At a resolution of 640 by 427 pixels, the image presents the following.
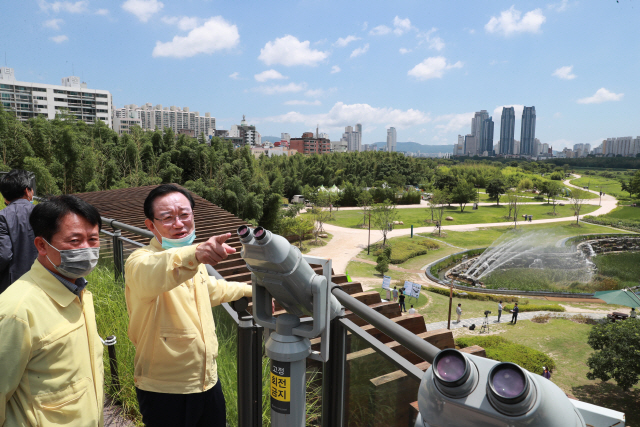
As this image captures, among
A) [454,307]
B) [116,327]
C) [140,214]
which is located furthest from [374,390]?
[454,307]

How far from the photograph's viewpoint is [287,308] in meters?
1.48

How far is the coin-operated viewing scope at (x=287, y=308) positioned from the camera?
1.25 m

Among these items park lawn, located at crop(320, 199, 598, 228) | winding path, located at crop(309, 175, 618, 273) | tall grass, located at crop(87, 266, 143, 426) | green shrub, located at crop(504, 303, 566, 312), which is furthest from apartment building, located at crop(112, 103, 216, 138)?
tall grass, located at crop(87, 266, 143, 426)

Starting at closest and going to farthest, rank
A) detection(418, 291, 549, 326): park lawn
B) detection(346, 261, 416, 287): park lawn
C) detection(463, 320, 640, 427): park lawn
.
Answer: detection(463, 320, 640, 427): park lawn
detection(418, 291, 549, 326): park lawn
detection(346, 261, 416, 287): park lawn

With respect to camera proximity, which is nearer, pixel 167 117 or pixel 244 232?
pixel 244 232

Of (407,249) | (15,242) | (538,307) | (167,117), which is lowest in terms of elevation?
(538,307)

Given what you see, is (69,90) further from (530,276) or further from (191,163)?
(530,276)

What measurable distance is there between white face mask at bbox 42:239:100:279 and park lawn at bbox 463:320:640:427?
14609mm

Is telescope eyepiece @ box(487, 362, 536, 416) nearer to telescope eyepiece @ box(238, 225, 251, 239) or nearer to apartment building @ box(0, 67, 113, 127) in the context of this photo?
telescope eyepiece @ box(238, 225, 251, 239)

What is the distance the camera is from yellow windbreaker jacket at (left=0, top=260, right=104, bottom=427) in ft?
4.46

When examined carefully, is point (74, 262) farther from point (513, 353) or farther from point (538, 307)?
point (538, 307)

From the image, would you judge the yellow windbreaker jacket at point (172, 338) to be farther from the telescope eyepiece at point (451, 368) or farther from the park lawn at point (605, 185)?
the park lawn at point (605, 185)

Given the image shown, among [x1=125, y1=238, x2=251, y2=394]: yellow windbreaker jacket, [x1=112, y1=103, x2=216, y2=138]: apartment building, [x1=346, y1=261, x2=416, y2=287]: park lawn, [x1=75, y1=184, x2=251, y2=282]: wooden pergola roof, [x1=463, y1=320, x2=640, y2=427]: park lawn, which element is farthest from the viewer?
[x1=112, y1=103, x2=216, y2=138]: apartment building

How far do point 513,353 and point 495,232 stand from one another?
25.6 m
